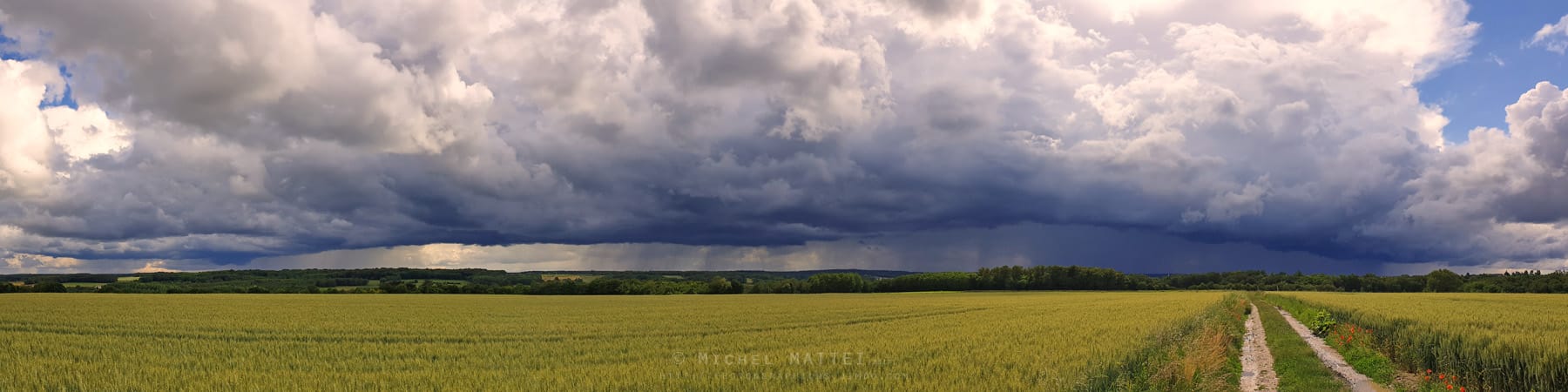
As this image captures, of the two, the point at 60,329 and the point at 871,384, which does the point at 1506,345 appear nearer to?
the point at 871,384

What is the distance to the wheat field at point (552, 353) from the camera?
1330 centimetres

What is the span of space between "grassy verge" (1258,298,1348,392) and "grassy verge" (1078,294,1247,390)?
1.10 meters

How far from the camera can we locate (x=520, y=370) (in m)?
16.6

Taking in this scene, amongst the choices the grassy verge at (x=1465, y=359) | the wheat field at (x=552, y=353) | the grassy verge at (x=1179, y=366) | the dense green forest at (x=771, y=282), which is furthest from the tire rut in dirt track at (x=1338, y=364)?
the dense green forest at (x=771, y=282)

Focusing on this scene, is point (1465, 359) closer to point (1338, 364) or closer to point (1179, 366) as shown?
point (1338, 364)

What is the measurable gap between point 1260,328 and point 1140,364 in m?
27.8

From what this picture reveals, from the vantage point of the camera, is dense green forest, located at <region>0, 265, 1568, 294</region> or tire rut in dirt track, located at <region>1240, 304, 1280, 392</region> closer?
tire rut in dirt track, located at <region>1240, 304, 1280, 392</region>

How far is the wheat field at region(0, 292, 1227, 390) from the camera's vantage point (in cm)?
1330

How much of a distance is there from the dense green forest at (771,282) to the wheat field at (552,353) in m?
73.0

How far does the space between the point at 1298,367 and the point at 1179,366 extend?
903cm

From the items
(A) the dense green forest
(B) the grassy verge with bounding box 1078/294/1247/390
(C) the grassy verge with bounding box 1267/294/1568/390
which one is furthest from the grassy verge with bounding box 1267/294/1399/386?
(A) the dense green forest

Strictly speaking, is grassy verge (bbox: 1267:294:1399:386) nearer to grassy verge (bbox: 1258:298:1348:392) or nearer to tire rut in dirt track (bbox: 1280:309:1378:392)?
tire rut in dirt track (bbox: 1280:309:1378:392)

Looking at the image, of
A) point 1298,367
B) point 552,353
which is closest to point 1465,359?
point 1298,367

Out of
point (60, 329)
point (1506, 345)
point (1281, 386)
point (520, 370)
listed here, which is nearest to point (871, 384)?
point (520, 370)
